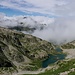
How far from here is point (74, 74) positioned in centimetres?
13300

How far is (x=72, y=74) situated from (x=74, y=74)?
4.23 ft

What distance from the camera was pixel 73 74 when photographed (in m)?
133

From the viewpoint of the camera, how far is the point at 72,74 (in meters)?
133

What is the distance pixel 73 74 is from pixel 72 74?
650mm

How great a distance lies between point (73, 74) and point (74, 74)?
70 cm
